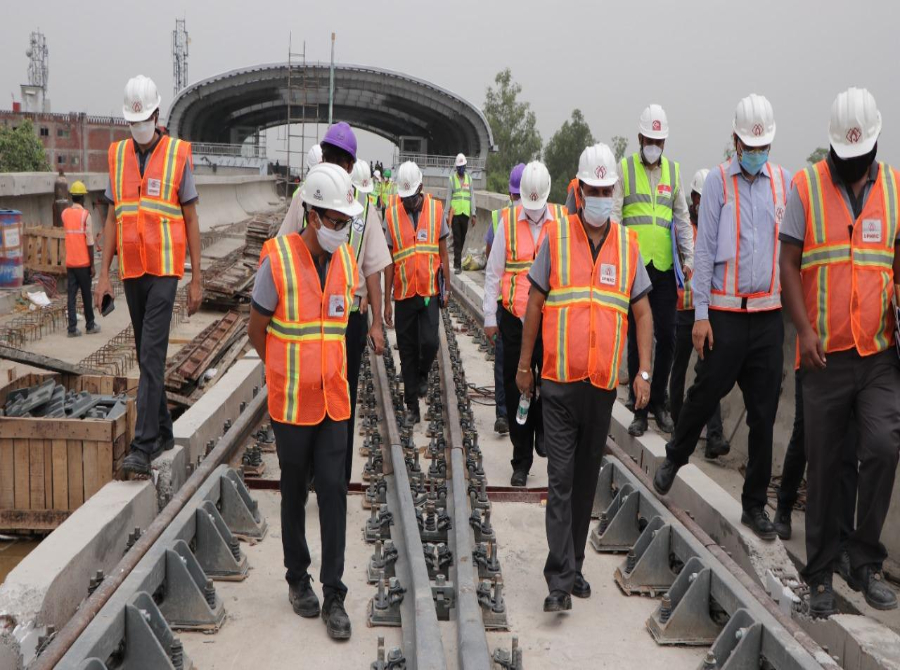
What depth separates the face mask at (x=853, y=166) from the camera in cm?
504

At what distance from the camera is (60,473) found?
704 cm

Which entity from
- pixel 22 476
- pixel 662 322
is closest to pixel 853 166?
pixel 662 322

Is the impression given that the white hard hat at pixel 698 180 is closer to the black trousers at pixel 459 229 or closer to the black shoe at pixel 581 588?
the black shoe at pixel 581 588

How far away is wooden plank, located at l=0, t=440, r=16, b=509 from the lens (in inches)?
276

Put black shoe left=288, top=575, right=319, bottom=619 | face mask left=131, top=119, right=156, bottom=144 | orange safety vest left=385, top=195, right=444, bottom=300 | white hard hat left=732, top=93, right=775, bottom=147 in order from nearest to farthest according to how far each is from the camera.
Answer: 1. black shoe left=288, top=575, right=319, bottom=619
2. white hard hat left=732, top=93, right=775, bottom=147
3. face mask left=131, top=119, right=156, bottom=144
4. orange safety vest left=385, top=195, right=444, bottom=300

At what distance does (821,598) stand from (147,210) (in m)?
4.86

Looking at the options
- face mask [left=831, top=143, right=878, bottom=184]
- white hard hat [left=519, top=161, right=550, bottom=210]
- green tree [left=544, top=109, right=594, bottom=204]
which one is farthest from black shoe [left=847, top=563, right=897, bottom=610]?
green tree [left=544, top=109, right=594, bottom=204]

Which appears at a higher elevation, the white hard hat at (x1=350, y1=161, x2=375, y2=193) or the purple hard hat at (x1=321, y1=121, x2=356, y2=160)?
the purple hard hat at (x1=321, y1=121, x2=356, y2=160)

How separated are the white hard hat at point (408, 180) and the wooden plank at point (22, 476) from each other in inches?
166

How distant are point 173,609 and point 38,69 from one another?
385 ft

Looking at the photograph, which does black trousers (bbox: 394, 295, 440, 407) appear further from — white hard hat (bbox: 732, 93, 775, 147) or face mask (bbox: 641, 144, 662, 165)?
white hard hat (bbox: 732, 93, 775, 147)

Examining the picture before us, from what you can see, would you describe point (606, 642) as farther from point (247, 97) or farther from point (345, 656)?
point (247, 97)

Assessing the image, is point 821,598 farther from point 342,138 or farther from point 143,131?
point 143,131

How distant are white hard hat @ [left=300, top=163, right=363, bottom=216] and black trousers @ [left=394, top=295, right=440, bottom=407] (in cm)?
466
